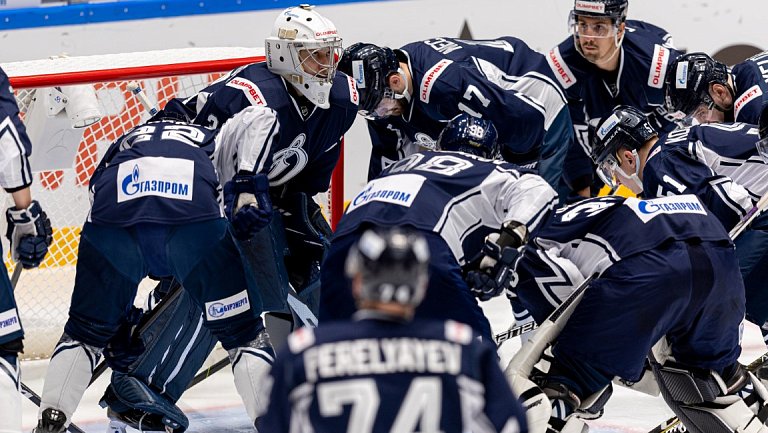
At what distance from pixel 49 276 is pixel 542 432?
2.79m

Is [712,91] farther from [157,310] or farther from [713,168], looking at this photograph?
[157,310]

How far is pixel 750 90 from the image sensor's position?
5.07 meters

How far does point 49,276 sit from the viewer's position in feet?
19.5

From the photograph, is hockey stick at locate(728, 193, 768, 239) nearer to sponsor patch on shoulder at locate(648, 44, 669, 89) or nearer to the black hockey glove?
sponsor patch on shoulder at locate(648, 44, 669, 89)

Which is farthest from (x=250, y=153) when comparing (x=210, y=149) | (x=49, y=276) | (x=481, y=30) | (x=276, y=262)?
(x=481, y=30)

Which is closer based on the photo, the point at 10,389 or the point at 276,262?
the point at 10,389

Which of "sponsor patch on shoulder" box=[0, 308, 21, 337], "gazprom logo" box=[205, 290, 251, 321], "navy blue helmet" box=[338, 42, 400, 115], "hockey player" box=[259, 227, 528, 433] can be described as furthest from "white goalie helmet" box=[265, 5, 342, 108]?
"hockey player" box=[259, 227, 528, 433]

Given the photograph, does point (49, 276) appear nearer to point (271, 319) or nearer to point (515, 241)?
point (271, 319)

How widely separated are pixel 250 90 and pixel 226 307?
0.89 metres

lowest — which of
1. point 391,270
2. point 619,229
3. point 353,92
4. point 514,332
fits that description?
point 514,332

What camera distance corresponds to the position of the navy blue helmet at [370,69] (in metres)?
5.14

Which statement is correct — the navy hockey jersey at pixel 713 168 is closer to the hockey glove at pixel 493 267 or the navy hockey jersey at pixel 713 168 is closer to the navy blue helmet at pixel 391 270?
the hockey glove at pixel 493 267

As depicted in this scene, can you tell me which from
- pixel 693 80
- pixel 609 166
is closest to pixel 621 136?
pixel 609 166

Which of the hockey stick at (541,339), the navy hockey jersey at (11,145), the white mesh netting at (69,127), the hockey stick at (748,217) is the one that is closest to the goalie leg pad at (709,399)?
the hockey stick at (541,339)
